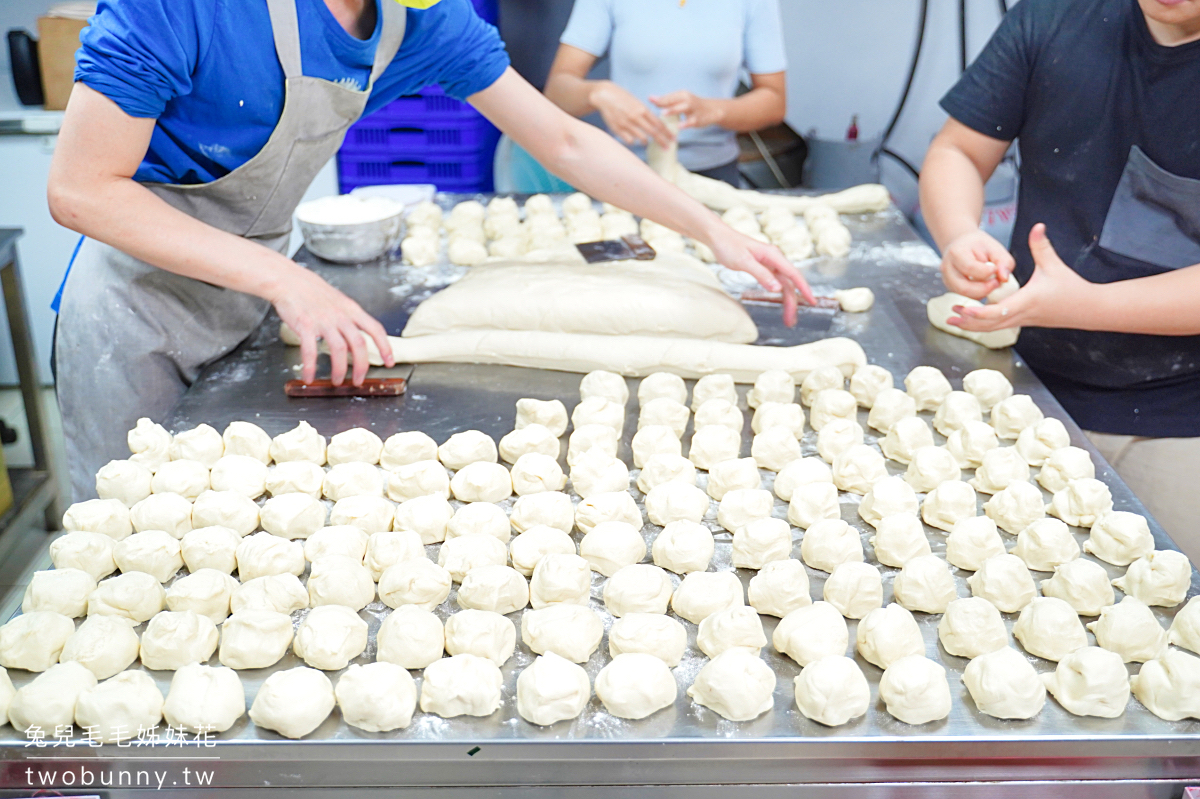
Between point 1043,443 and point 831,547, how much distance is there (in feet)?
1.76

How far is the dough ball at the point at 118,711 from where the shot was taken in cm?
110

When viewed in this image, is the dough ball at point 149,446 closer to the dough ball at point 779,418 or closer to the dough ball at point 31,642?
the dough ball at point 31,642

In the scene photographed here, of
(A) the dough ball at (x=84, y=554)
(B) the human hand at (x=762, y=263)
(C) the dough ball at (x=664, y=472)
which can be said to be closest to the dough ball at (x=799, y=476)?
(C) the dough ball at (x=664, y=472)

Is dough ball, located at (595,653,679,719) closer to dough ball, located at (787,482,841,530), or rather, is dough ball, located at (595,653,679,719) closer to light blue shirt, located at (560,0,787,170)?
dough ball, located at (787,482,841,530)

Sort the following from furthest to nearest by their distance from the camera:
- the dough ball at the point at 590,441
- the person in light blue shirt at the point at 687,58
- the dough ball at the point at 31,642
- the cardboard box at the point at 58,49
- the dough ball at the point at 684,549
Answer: the cardboard box at the point at 58,49, the person in light blue shirt at the point at 687,58, the dough ball at the point at 590,441, the dough ball at the point at 684,549, the dough ball at the point at 31,642

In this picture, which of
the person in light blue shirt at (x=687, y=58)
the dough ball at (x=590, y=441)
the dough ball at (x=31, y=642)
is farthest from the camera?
the person in light blue shirt at (x=687, y=58)

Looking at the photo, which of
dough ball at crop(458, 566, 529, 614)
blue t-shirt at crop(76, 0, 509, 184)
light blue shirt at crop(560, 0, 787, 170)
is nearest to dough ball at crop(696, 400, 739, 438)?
dough ball at crop(458, 566, 529, 614)

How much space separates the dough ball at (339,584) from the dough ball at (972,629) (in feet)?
2.62

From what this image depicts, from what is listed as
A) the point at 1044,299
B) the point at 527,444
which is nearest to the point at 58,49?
the point at 527,444

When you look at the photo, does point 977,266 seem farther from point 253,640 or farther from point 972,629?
point 253,640

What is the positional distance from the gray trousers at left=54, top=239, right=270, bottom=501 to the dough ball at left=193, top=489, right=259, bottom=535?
0.53 m

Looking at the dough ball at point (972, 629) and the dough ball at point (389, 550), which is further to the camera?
the dough ball at point (389, 550)

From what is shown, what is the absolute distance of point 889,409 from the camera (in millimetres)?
1788

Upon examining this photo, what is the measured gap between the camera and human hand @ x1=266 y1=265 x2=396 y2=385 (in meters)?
1.71
